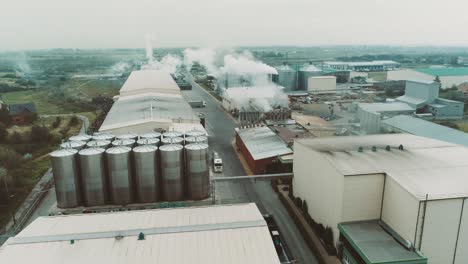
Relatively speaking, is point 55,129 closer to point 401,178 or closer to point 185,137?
point 185,137

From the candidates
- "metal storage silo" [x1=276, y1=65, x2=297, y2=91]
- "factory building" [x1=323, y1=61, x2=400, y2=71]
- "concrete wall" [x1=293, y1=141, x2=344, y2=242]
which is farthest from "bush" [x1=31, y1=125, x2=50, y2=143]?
"factory building" [x1=323, y1=61, x2=400, y2=71]

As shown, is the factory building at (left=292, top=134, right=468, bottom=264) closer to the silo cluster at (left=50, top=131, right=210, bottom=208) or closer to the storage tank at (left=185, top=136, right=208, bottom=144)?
the storage tank at (left=185, top=136, right=208, bottom=144)

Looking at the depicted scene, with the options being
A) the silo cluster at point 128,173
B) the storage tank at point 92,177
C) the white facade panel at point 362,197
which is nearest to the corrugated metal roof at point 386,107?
the white facade panel at point 362,197

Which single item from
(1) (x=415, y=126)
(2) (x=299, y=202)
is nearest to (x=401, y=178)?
(2) (x=299, y=202)

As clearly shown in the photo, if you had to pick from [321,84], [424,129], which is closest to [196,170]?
[424,129]

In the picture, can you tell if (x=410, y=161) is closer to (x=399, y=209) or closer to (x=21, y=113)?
(x=399, y=209)
